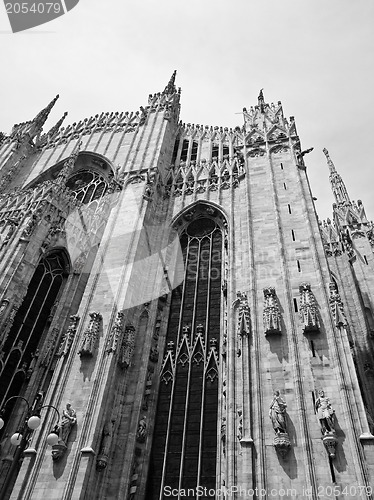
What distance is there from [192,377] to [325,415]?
17.3 ft

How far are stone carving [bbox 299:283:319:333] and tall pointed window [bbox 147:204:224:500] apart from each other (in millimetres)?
3701

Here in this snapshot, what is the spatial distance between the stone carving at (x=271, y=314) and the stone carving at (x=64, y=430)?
22.3 feet

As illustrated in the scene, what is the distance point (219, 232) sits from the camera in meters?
19.9

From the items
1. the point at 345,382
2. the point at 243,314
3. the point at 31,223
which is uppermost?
the point at 31,223

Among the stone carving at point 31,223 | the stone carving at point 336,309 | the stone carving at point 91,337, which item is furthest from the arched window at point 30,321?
the stone carving at point 336,309

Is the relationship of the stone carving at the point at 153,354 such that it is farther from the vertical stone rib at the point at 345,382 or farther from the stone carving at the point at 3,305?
the vertical stone rib at the point at 345,382

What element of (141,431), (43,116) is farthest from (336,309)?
(43,116)

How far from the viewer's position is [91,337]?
47.2 feet

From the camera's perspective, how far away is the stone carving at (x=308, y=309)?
13.1 meters

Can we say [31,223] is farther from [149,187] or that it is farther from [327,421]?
[327,421]

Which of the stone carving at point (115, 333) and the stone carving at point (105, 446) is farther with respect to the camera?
the stone carving at point (115, 333)

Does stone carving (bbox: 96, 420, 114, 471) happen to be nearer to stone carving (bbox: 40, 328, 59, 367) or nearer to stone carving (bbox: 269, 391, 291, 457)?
stone carving (bbox: 40, 328, 59, 367)

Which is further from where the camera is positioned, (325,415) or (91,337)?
(91,337)

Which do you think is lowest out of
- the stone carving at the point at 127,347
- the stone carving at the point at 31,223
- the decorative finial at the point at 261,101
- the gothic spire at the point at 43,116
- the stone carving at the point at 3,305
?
the stone carving at the point at 127,347
